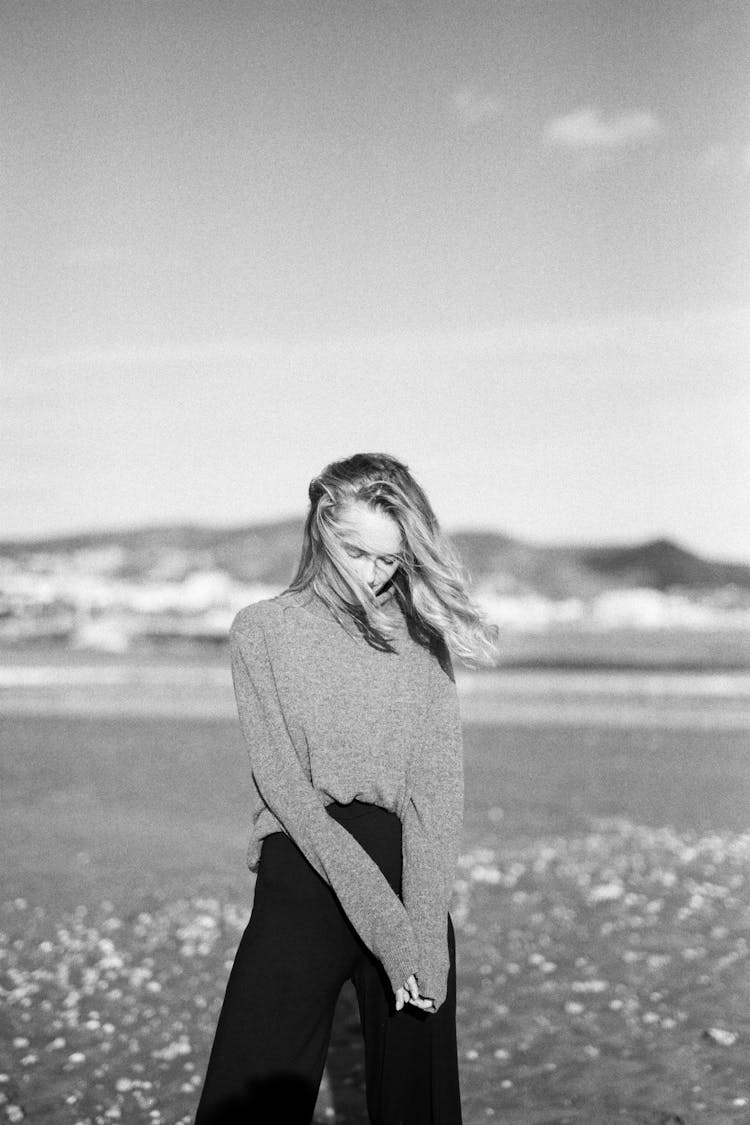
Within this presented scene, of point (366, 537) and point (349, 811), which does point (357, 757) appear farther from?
point (366, 537)

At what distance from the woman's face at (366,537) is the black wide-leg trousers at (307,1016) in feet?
1.36

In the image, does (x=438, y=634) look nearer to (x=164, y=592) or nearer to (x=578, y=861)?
(x=578, y=861)

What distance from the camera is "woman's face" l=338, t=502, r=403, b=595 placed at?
2.03 metres

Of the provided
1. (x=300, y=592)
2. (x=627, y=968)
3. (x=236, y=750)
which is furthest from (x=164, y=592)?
(x=300, y=592)

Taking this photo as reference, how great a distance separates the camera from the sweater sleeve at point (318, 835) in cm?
192

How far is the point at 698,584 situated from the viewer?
2977 centimetres

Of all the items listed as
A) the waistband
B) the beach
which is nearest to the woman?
the waistband

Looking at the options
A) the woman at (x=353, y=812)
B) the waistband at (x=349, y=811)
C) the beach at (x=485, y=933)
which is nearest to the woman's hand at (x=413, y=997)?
the woman at (x=353, y=812)

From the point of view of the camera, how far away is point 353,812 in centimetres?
204

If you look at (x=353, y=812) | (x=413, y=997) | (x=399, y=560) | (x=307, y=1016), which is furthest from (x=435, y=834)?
(x=399, y=560)

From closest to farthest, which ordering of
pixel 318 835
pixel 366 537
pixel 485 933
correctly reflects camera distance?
pixel 318 835 < pixel 366 537 < pixel 485 933

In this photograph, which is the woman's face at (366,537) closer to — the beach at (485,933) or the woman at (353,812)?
the woman at (353,812)

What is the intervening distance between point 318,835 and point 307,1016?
1.04 ft

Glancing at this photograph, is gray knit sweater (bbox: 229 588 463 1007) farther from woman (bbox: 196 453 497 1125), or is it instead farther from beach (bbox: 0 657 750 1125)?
beach (bbox: 0 657 750 1125)
